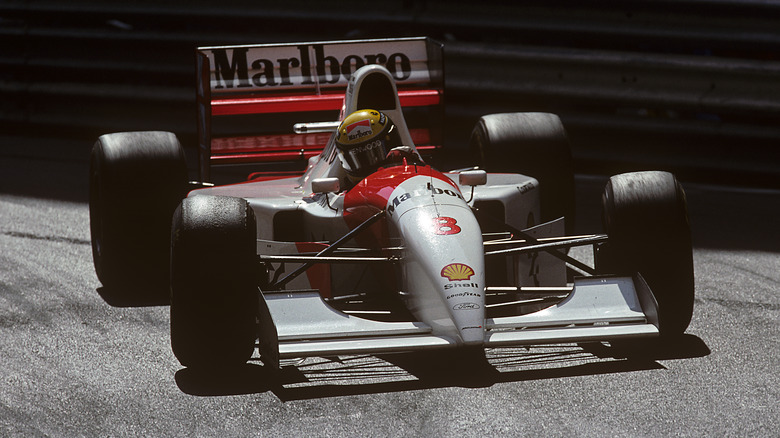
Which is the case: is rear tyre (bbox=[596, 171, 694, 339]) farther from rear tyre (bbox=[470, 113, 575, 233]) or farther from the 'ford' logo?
rear tyre (bbox=[470, 113, 575, 233])

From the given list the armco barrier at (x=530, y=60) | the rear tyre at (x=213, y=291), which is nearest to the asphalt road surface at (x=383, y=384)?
the rear tyre at (x=213, y=291)

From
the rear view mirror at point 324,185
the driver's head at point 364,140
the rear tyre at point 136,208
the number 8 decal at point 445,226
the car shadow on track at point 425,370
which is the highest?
the driver's head at point 364,140

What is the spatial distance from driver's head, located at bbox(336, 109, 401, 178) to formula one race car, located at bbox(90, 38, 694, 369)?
1 cm

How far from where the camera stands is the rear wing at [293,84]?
7.77 meters

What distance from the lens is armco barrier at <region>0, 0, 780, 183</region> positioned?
9.26m

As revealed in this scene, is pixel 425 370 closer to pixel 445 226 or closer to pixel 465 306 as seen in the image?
pixel 465 306

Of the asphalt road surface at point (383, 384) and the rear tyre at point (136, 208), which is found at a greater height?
the rear tyre at point (136, 208)

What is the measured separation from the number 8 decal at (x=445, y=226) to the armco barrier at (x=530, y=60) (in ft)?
15.6

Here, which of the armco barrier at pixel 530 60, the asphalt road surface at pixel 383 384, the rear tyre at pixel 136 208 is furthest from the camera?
the armco barrier at pixel 530 60

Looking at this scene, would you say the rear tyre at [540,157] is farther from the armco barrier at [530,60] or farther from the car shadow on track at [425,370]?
the armco barrier at [530,60]

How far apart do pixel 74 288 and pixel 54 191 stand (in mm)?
3040

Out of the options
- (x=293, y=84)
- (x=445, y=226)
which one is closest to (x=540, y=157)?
(x=293, y=84)

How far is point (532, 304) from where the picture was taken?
557cm

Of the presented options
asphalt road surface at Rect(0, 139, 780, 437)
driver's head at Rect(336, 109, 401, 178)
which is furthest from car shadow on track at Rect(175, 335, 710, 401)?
driver's head at Rect(336, 109, 401, 178)
